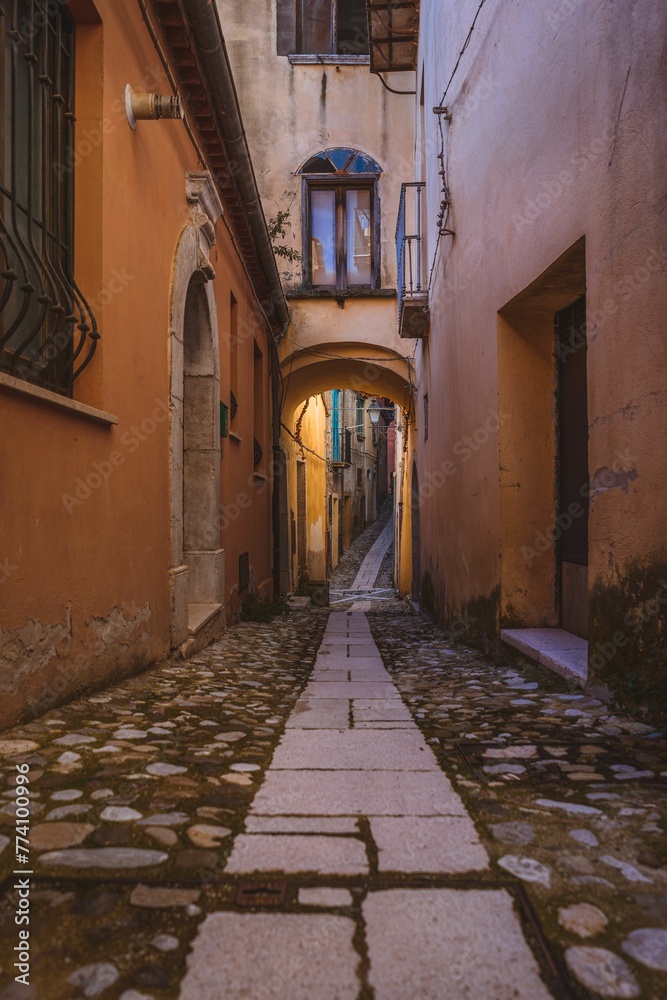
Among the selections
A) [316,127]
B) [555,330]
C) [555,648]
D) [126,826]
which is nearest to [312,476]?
[316,127]

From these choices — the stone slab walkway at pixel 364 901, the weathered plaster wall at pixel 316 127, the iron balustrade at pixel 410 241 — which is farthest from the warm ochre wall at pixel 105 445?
the weathered plaster wall at pixel 316 127

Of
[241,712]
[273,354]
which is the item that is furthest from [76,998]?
[273,354]

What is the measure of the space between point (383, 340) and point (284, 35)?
Answer: 558 cm

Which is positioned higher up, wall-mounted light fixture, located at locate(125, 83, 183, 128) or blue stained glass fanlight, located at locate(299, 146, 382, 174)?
blue stained glass fanlight, located at locate(299, 146, 382, 174)

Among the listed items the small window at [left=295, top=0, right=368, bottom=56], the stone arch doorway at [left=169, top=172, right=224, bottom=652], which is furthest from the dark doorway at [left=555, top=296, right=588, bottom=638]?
the small window at [left=295, top=0, right=368, bottom=56]

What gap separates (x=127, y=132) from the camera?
4078mm

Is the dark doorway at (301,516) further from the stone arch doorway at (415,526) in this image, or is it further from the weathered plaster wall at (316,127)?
the weathered plaster wall at (316,127)

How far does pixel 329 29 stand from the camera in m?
12.4

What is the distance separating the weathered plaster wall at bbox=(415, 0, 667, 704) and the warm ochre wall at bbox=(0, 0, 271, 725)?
7.69 ft

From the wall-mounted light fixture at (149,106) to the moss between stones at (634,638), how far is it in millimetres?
3459

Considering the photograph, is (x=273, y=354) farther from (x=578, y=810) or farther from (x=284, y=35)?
(x=578, y=810)

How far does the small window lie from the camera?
1238 cm

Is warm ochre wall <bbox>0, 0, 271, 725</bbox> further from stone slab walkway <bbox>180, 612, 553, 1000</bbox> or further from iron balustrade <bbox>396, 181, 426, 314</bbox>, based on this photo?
iron balustrade <bbox>396, 181, 426, 314</bbox>

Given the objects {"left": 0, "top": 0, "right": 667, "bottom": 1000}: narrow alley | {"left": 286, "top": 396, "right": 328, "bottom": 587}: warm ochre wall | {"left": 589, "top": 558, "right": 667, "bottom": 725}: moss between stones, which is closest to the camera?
{"left": 0, "top": 0, "right": 667, "bottom": 1000}: narrow alley
